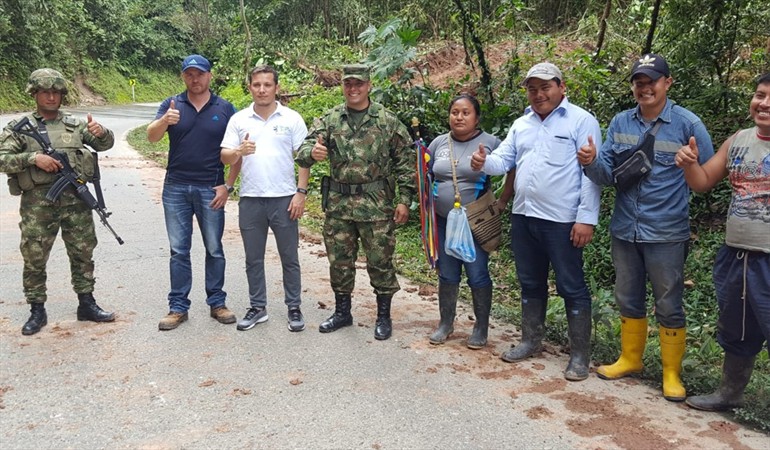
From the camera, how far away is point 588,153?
3.67 metres

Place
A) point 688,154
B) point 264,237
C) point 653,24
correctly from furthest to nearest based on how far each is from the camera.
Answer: point 653,24 < point 264,237 < point 688,154

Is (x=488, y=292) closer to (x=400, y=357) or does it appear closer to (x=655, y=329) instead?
(x=400, y=357)

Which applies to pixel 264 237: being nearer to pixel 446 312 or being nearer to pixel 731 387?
pixel 446 312

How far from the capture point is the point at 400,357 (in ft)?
14.2

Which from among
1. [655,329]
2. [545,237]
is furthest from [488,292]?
[655,329]

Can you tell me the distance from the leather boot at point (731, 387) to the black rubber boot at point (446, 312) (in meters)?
1.69

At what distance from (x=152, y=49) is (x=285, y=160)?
42.6m

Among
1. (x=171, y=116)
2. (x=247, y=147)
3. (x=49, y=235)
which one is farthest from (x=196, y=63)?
(x=49, y=235)

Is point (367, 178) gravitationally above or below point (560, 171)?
below

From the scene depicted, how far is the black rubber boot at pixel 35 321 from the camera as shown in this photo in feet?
15.4

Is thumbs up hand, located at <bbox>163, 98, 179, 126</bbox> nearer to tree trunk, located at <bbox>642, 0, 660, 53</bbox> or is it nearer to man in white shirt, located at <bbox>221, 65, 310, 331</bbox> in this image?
man in white shirt, located at <bbox>221, 65, 310, 331</bbox>

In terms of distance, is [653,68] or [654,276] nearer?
[653,68]

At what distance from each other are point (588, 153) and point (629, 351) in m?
1.30

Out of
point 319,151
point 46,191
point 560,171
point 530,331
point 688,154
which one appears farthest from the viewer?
point 46,191
